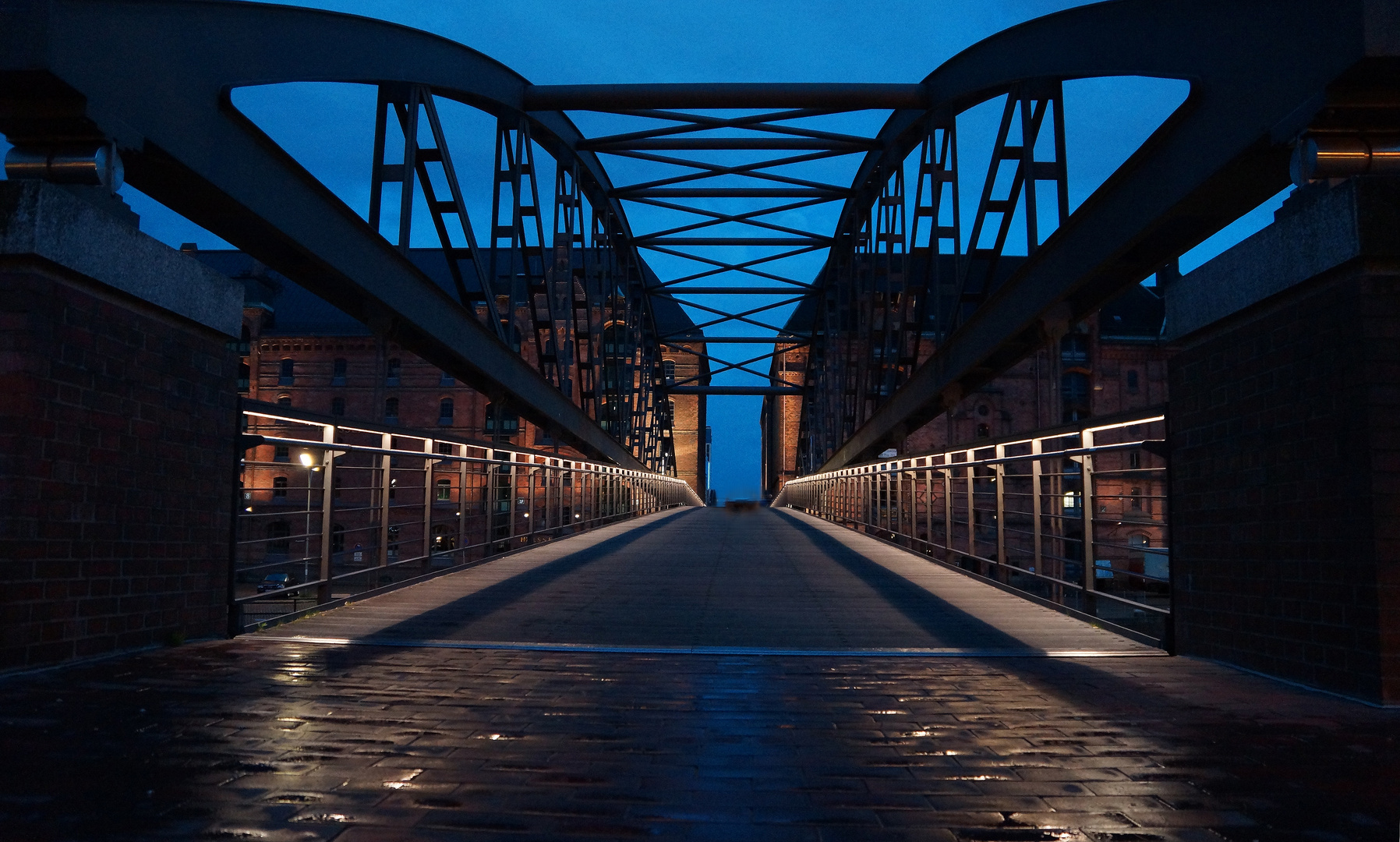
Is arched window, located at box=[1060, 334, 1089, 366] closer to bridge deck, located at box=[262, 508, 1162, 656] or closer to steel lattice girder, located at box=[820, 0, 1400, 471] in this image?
steel lattice girder, located at box=[820, 0, 1400, 471]

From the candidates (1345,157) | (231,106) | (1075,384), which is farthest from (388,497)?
(1075,384)

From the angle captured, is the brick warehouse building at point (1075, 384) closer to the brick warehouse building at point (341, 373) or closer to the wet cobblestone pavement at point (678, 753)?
the brick warehouse building at point (341, 373)

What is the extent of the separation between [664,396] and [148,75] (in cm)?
4754

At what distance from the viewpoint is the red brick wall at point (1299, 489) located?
397 centimetres

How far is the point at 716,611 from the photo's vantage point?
274 inches

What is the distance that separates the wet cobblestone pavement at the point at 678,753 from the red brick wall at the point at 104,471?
12.6 inches

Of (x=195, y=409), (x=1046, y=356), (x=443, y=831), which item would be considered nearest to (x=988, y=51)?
(x=195, y=409)

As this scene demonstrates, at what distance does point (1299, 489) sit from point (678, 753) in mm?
3106

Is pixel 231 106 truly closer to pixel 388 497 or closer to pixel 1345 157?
pixel 388 497

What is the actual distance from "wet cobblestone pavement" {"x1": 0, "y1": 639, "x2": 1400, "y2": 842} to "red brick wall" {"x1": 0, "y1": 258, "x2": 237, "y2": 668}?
12.6 inches

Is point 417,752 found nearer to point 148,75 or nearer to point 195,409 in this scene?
point 195,409

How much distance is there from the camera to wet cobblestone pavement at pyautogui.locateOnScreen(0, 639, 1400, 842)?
258cm

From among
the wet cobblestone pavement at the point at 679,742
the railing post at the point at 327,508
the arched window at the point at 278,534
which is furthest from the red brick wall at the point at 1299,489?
the arched window at the point at 278,534

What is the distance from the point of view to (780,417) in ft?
238
